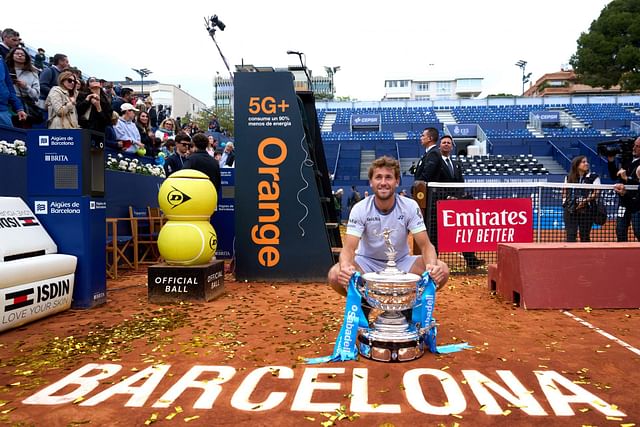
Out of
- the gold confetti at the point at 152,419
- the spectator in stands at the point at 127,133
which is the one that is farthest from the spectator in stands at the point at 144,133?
the gold confetti at the point at 152,419

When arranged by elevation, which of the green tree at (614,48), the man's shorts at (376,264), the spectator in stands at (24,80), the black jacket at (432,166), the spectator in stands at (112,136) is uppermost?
the green tree at (614,48)

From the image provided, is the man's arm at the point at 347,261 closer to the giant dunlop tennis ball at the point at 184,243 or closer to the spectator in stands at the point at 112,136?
the giant dunlop tennis ball at the point at 184,243

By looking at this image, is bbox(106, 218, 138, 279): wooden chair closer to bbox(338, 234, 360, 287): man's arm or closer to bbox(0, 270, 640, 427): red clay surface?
bbox(0, 270, 640, 427): red clay surface

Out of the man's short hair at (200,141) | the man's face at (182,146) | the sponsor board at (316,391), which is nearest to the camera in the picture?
the sponsor board at (316,391)

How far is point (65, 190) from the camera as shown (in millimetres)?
5797

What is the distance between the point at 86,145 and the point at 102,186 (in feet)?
1.93

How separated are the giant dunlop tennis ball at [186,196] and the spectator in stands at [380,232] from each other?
2.62 m

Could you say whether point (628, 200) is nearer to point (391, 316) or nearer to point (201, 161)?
point (391, 316)

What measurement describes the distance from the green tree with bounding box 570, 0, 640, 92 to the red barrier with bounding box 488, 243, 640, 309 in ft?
162

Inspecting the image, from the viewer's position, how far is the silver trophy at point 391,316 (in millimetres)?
3807

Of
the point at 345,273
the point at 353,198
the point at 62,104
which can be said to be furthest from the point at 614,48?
the point at 345,273

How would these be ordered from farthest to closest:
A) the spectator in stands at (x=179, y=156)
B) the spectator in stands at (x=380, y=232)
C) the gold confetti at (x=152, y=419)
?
the spectator in stands at (x=179, y=156) → the spectator in stands at (x=380, y=232) → the gold confetti at (x=152, y=419)

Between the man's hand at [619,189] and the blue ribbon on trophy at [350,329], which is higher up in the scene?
the man's hand at [619,189]

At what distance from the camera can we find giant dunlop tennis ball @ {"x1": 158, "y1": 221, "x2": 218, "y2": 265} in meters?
6.19
